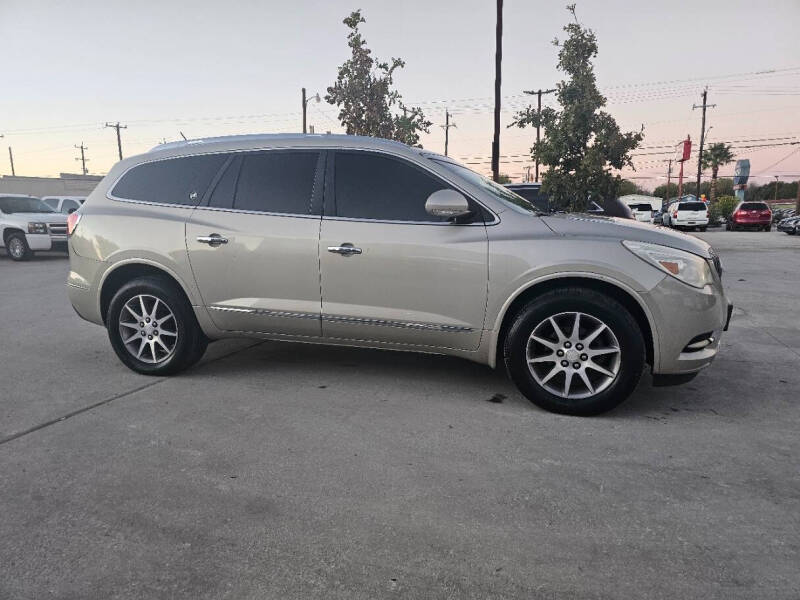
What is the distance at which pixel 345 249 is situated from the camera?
4094 millimetres

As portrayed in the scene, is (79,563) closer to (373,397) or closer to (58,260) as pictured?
(373,397)

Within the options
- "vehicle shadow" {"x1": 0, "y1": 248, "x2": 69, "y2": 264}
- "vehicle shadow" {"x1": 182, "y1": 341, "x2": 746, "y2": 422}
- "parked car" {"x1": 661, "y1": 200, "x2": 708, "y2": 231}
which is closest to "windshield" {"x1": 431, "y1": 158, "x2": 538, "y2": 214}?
"vehicle shadow" {"x1": 182, "y1": 341, "x2": 746, "y2": 422}

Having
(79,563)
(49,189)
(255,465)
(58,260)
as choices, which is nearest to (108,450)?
(255,465)

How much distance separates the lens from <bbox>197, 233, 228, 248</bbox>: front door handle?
172 inches

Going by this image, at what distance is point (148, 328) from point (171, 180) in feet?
3.97

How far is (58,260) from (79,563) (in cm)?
1645

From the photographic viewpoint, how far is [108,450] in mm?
3262

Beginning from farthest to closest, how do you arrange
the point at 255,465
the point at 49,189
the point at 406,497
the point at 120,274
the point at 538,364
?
the point at 49,189
the point at 120,274
the point at 538,364
the point at 255,465
the point at 406,497

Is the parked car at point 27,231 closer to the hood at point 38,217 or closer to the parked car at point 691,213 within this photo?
the hood at point 38,217

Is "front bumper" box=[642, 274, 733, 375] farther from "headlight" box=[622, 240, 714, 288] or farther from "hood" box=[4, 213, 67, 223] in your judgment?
"hood" box=[4, 213, 67, 223]

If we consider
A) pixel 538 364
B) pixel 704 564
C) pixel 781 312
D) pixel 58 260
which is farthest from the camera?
pixel 58 260

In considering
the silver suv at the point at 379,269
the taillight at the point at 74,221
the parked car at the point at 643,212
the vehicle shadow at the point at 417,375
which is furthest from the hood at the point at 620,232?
the parked car at the point at 643,212

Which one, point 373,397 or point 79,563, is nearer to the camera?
point 79,563

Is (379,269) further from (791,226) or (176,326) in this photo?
(791,226)
